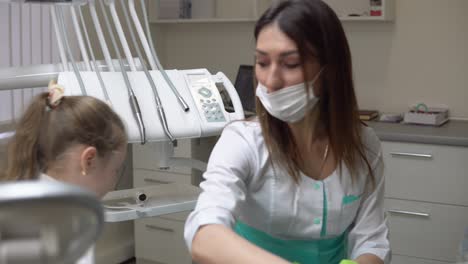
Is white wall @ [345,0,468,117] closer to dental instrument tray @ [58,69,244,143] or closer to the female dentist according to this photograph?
dental instrument tray @ [58,69,244,143]

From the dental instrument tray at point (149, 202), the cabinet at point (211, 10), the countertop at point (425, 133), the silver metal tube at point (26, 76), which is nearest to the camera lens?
the dental instrument tray at point (149, 202)

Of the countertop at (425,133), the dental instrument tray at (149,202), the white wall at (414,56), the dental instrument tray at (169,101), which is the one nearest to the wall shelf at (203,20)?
the white wall at (414,56)

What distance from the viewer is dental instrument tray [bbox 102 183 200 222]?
200cm

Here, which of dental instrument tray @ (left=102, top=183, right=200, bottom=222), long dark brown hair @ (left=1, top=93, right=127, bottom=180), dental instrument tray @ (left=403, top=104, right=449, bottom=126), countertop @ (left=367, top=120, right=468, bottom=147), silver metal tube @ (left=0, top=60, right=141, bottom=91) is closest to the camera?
long dark brown hair @ (left=1, top=93, right=127, bottom=180)

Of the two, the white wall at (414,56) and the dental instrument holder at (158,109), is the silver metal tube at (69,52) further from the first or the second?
the white wall at (414,56)

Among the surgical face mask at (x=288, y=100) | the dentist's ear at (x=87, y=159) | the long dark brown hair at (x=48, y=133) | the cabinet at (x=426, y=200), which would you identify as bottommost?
the cabinet at (x=426, y=200)

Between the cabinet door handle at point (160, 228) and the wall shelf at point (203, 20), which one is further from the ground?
the wall shelf at point (203, 20)

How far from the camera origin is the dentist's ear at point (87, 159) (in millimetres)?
1353

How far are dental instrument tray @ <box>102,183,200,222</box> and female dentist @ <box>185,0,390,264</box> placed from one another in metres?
0.58

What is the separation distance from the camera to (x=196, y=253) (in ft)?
4.05

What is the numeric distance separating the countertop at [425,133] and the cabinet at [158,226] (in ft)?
3.26

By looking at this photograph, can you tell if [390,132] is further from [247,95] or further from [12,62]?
[12,62]

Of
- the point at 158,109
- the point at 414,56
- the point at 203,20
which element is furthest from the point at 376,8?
the point at 158,109

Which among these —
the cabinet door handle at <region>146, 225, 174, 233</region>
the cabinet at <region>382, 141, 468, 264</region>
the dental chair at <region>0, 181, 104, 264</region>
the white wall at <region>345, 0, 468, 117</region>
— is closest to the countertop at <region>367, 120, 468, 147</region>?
the cabinet at <region>382, 141, 468, 264</region>
